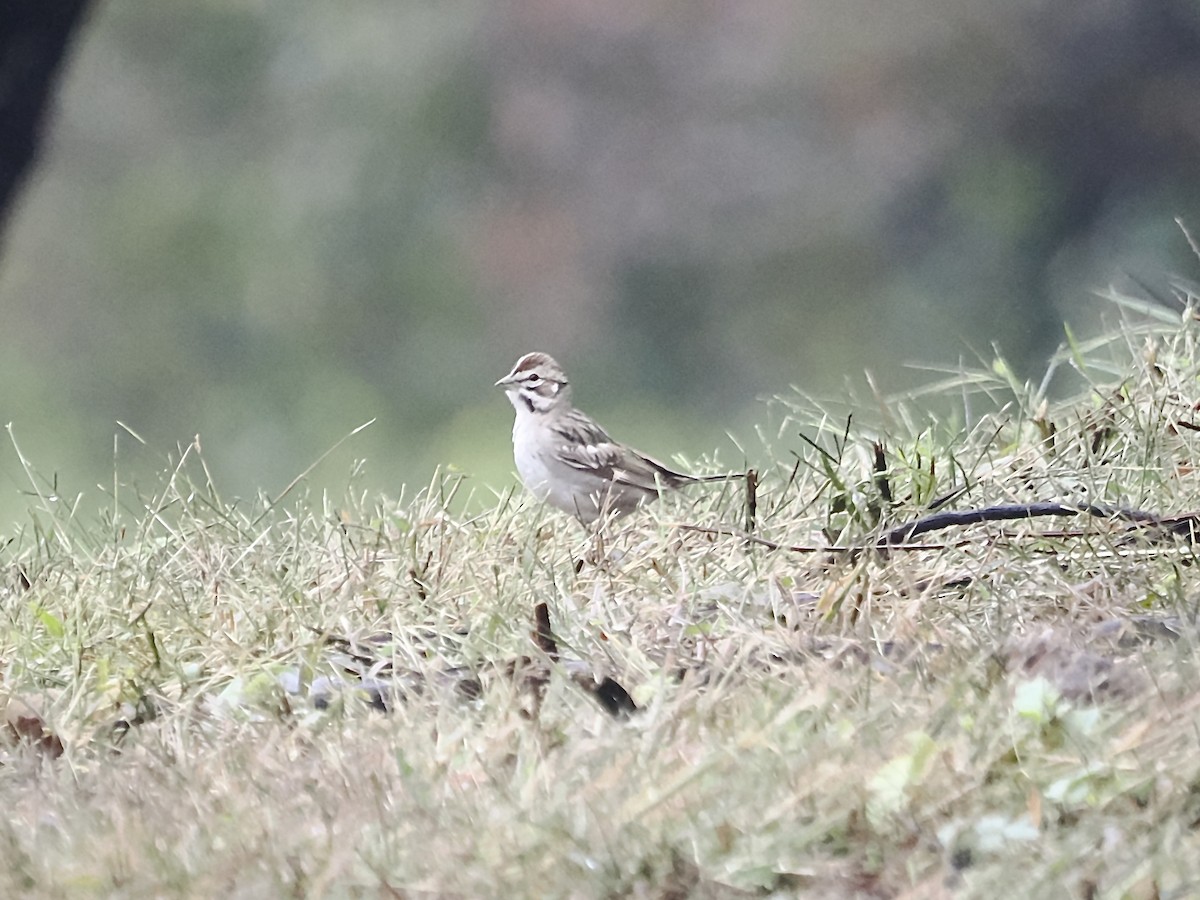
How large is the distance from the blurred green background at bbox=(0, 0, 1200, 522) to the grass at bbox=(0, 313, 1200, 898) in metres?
7.63

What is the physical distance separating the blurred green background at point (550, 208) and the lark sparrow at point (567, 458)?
6.28 meters

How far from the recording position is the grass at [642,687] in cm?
218

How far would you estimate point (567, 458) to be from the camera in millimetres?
4926

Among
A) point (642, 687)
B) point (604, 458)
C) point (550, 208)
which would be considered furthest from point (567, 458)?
point (550, 208)

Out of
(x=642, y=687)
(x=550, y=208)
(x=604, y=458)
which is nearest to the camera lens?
(x=642, y=687)

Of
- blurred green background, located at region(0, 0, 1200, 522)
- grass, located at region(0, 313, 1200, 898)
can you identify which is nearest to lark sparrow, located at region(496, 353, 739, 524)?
grass, located at region(0, 313, 1200, 898)

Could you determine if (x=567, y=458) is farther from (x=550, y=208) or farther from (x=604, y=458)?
(x=550, y=208)

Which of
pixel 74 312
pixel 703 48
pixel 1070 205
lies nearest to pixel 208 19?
pixel 74 312

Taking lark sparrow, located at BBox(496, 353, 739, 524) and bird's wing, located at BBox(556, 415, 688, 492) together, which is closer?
lark sparrow, located at BBox(496, 353, 739, 524)

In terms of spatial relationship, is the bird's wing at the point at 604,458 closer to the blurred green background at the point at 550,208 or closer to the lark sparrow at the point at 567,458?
the lark sparrow at the point at 567,458

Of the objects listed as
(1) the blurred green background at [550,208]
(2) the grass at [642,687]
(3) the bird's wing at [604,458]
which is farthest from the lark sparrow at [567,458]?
(1) the blurred green background at [550,208]

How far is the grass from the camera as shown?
2180mm

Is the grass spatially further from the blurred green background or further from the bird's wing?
the blurred green background

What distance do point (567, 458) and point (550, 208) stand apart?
828 centimetres
